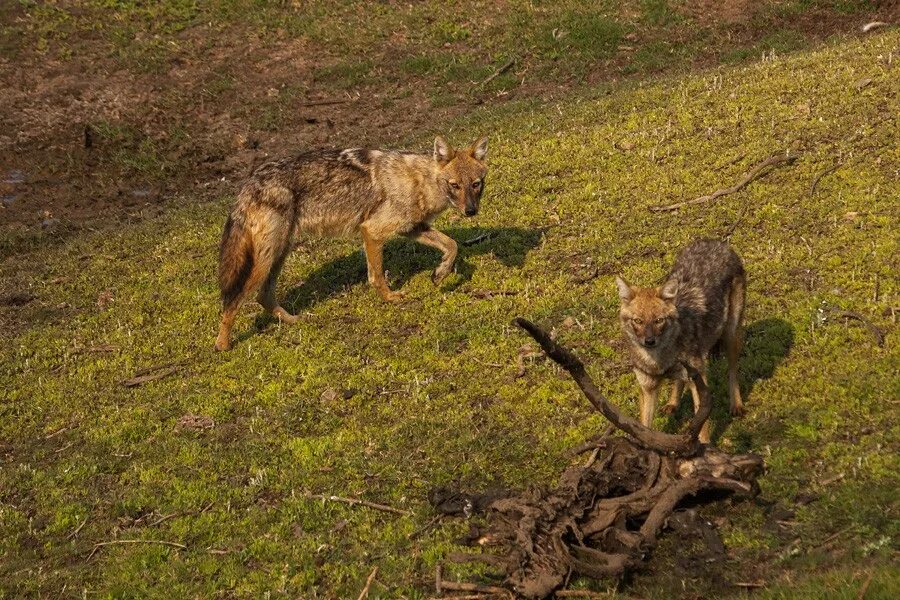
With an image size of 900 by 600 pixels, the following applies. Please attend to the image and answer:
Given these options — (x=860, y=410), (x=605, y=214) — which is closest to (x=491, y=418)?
(x=860, y=410)

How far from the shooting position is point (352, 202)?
15.1 m

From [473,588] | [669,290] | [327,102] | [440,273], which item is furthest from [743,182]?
[327,102]

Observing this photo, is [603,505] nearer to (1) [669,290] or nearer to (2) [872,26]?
(1) [669,290]

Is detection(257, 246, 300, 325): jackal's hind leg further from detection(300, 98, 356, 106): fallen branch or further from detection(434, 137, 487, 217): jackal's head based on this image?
detection(300, 98, 356, 106): fallen branch

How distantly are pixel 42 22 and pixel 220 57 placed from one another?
553cm

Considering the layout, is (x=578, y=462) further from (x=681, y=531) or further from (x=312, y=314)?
(x=312, y=314)

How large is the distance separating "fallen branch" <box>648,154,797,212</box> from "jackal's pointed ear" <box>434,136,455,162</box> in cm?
351

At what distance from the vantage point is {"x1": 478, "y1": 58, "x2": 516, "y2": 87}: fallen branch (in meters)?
26.2

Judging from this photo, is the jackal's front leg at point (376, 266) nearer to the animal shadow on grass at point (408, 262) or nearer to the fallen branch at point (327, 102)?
the animal shadow on grass at point (408, 262)

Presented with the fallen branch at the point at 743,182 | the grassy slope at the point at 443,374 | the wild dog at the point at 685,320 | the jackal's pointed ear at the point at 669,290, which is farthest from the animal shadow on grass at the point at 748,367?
the fallen branch at the point at 743,182

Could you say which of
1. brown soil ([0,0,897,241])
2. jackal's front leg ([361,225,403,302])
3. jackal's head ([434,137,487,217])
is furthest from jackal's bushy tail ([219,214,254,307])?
brown soil ([0,0,897,241])

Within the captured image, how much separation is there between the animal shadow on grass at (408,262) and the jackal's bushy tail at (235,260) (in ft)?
2.89

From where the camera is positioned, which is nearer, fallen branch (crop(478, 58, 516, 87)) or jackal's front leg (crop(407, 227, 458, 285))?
jackal's front leg (crop(407, 227, 458, 285))

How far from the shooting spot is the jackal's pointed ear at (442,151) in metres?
15.1
